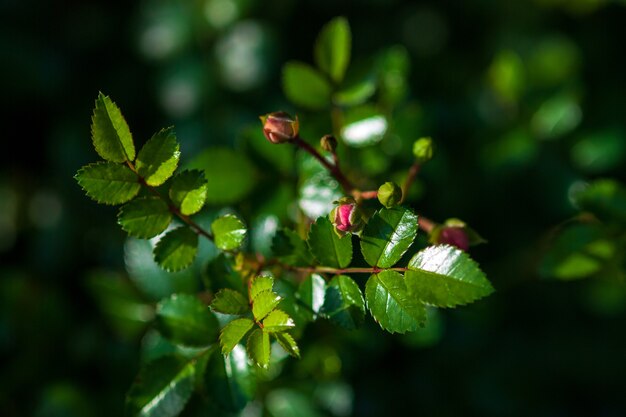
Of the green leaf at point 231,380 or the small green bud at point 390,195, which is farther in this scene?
the green leaf at point 231,380

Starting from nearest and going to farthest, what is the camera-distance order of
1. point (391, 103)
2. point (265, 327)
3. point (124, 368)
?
point (265, 327), point (391, 103), point (124, 368)

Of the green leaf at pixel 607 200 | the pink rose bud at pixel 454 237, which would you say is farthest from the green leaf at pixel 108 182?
the green leaf at pixel 607 200

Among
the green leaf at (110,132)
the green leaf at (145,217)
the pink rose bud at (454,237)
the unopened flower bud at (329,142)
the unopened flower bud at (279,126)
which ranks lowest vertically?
the pink rose bud at (454,237)

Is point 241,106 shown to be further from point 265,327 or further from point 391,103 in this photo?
point 265,327

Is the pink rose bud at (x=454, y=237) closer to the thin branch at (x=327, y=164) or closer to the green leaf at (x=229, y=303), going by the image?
the thin branch at (x=327, y=164)

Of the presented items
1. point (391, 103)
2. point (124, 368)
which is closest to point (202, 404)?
point (124, 368)
